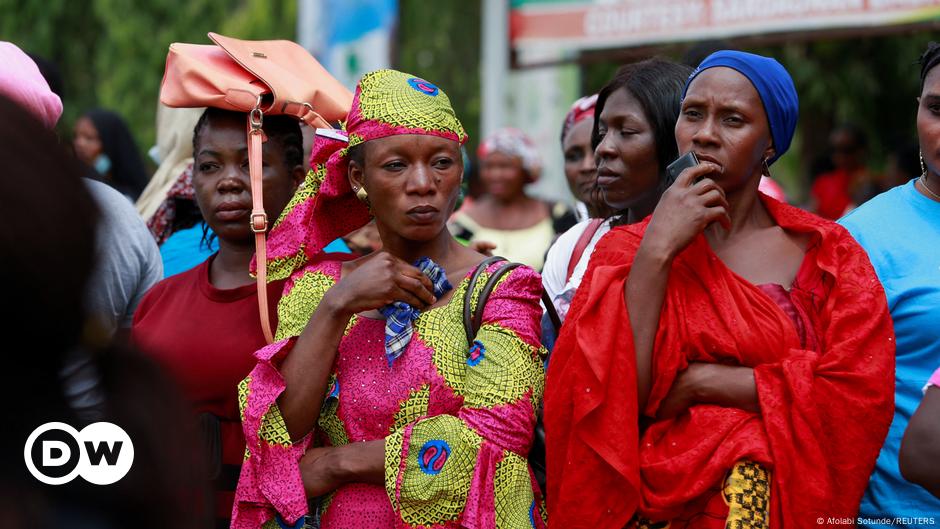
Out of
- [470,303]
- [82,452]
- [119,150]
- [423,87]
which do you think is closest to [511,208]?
[119,150]

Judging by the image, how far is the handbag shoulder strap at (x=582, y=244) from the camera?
3.79 m

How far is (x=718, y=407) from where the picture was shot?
2850 mm

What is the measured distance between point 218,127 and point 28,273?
2521 mm

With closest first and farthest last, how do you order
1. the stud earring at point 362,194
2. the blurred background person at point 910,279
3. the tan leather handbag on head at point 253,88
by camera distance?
the blurred background person at point 910,279 < the stud earring at point 362,194 < the tan leather handbag on head at point 253,88

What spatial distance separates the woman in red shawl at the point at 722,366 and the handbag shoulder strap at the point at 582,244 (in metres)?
0.73

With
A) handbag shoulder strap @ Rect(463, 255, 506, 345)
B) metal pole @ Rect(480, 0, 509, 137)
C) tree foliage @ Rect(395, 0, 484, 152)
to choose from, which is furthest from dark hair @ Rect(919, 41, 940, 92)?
tree foliage @ Rect(395, 0, 484, 152)

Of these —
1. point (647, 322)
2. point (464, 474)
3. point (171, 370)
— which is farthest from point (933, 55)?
point (171, 370)

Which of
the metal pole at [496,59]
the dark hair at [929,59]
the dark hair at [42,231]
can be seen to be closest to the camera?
the dark hair at [42,231]

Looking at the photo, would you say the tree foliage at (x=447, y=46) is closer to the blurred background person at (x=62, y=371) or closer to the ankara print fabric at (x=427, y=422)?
the ankara print fabric at (x=427, y=422)

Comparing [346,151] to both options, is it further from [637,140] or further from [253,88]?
[637,140]

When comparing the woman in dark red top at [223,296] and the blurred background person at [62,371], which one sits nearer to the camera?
the blurred background person at [62,371]

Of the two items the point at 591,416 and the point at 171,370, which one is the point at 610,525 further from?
the point at 171,370

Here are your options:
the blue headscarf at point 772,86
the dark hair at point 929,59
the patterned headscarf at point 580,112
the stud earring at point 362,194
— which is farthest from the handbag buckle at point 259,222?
the dark hair at point 929,59

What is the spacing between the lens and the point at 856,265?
2930 millimetres
